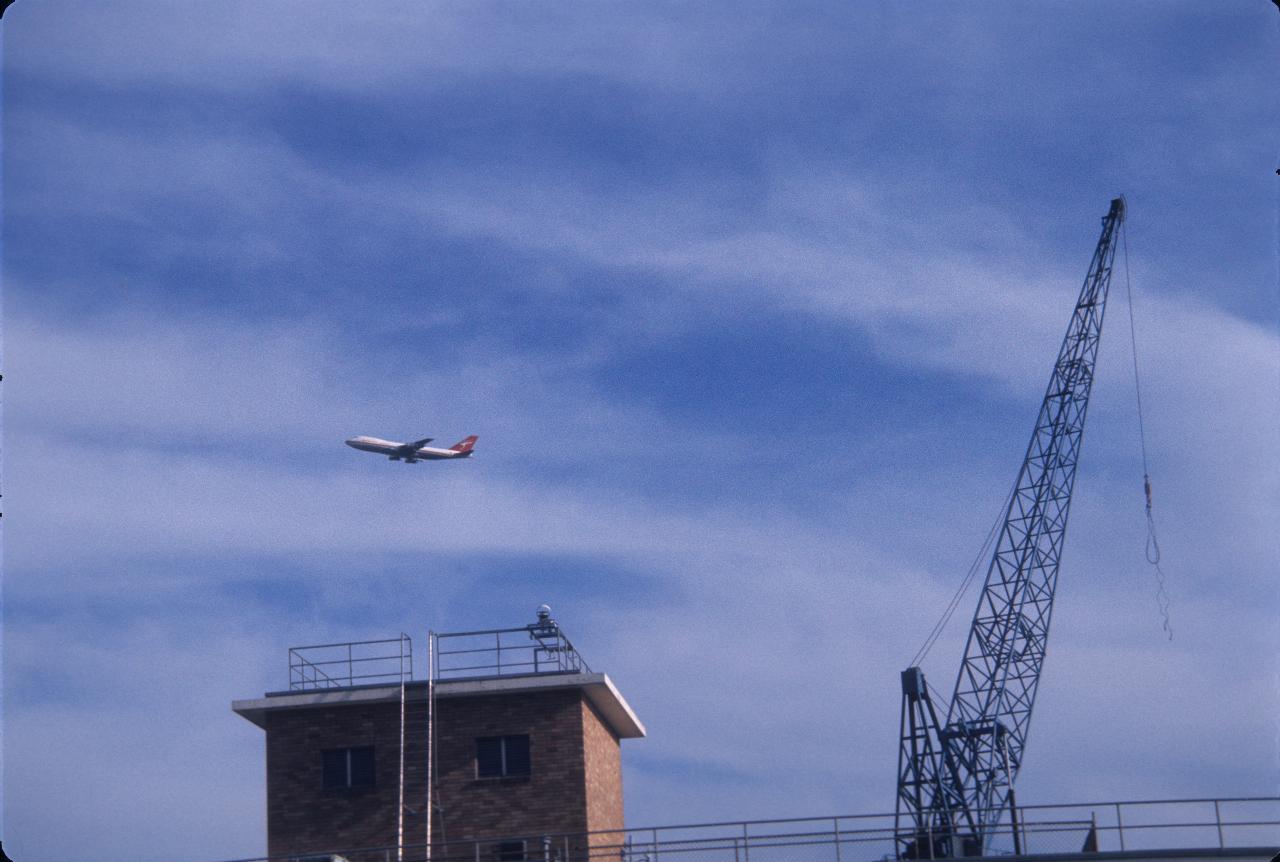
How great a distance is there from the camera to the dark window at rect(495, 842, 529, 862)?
1516 inches

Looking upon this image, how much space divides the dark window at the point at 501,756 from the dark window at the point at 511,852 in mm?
2106

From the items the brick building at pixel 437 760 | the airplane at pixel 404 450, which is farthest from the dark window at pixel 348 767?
the airplane at pixel 404 450

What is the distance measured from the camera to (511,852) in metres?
38.9

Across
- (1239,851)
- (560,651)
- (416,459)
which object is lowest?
(1239,851)

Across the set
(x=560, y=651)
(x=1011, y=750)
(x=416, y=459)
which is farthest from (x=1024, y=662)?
(x=560, y=651)

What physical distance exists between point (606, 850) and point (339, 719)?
308 inches

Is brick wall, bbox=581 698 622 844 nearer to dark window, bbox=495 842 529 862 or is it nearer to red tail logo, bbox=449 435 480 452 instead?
dark window, bbox=495 842 529 862

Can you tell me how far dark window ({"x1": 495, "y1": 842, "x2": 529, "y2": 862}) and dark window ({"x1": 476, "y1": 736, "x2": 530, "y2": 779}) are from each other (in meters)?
2.11

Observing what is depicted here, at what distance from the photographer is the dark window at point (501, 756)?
40.7 m

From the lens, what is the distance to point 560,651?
4203 centimetres

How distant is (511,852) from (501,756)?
2.79 m

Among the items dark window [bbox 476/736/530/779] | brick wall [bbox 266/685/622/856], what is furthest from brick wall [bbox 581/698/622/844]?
dark window [bbox 476/736/530/779]

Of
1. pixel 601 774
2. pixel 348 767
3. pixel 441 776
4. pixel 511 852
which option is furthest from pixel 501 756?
pixel 348 767

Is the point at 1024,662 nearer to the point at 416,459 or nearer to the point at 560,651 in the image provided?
the point at 416,459
